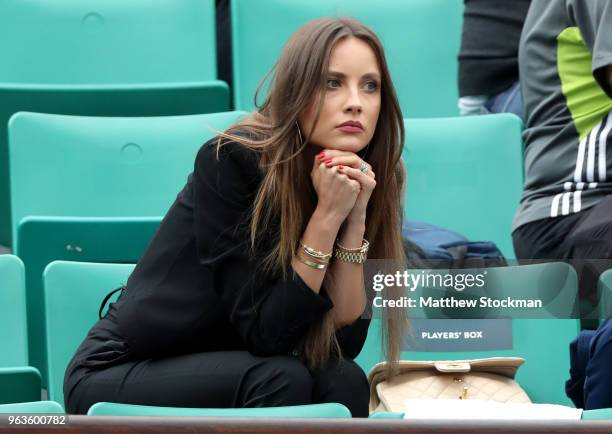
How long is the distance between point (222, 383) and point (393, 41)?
150 centimetres

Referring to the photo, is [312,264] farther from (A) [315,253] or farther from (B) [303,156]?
(B) [303,156]

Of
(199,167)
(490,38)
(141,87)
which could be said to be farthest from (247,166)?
(490,38)

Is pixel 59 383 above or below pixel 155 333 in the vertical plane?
below

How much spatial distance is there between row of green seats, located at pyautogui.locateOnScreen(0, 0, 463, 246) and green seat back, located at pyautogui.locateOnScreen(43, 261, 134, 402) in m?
1.01

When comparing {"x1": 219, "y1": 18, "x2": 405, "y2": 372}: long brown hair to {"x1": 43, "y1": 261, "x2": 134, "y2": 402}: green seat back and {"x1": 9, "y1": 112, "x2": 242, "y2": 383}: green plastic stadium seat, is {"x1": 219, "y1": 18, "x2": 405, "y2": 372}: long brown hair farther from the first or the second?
{"x1": 9, "y1": 112, "x2": 242, "y2": 383}: green plastic stadium seat

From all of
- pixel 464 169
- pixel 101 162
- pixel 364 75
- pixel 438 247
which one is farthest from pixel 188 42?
pixel 364 75

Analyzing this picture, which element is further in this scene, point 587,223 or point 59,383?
point 587,223

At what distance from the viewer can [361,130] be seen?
5.48 feet

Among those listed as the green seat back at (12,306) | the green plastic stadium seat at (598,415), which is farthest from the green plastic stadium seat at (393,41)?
the green plastic stadium seat at (598,415)

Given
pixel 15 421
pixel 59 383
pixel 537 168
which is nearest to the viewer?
pixel 15 421

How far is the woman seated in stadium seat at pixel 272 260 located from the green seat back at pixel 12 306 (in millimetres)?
194

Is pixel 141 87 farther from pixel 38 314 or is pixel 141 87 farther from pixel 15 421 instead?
pixel 15 421

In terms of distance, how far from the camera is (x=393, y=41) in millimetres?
2908

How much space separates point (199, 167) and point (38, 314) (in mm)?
577
